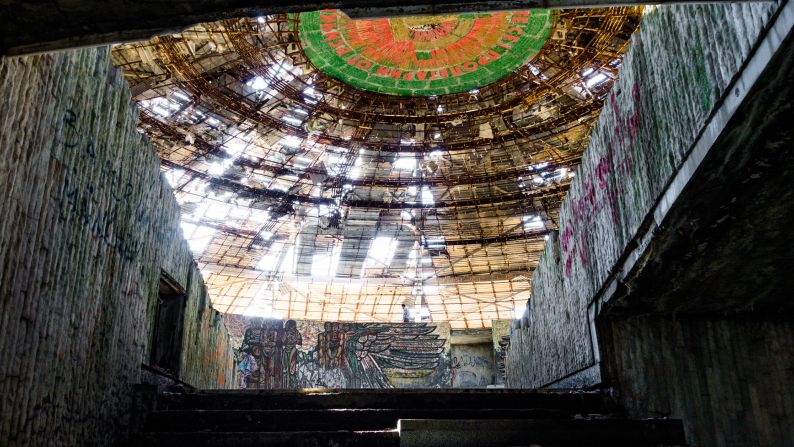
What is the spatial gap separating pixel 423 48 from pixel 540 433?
35.7 feet

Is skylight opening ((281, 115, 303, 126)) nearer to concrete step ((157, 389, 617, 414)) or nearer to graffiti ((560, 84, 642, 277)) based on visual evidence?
graffiti ((560, 84, 642, 277))

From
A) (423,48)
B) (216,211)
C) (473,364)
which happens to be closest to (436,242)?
(473,364)

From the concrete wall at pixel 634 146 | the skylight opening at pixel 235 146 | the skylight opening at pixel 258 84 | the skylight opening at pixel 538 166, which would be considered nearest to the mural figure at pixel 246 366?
the skylight opening at pixel 235 146

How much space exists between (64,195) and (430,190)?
48.9 feet

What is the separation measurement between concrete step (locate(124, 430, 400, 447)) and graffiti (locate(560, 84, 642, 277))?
8.32 feet

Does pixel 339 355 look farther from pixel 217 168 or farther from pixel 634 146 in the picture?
pixel 634 146

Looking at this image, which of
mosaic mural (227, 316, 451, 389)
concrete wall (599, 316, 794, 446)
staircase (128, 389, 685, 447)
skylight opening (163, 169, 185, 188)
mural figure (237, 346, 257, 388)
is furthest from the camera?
mosaic mural (227, 316, 451, 389)

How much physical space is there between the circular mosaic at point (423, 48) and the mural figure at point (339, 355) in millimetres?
10909

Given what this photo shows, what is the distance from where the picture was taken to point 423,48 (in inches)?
533

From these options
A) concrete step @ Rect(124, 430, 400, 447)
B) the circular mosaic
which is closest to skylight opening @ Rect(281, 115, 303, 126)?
the circular mosaic

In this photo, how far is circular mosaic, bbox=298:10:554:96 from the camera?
12602 millimetres

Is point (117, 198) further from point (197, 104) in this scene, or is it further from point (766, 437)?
point (197, 104)

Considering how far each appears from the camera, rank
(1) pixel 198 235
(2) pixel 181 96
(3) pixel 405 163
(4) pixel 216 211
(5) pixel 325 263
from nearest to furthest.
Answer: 1. (2) pixel 181 96
2. (3) pixel 405 163
3. (4) pixel 216 211
4. (1) pixel 198 235
5. (5) pixel 325 263

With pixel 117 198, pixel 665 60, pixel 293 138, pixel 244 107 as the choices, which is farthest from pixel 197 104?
pixel 665 60
